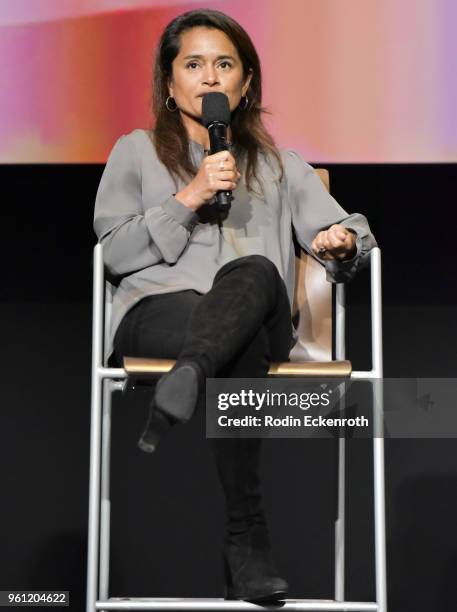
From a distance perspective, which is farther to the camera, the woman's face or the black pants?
the woman's face

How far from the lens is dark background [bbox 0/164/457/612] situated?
208 cm

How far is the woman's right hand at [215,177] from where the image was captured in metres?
1.51

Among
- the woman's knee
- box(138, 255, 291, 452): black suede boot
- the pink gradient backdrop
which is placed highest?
the pink gradient backdrop

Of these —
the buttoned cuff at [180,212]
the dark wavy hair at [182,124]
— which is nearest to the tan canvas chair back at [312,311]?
the dark wavy hair at [182,124]

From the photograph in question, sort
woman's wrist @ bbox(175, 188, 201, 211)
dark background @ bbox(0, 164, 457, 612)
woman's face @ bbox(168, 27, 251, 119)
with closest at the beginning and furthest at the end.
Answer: woman's wrist @ bbox(175, 188, 201, 211) → woman's face @ bbox(168, 27, 251, 119) → dark background @ bbox(0, 164, 457, 612)

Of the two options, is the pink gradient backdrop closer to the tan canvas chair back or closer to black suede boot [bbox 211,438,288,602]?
the tan canvas chair back

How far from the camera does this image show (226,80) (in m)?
1.74

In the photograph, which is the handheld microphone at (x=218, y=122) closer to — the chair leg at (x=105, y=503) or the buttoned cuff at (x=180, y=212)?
the buttoned cuff at (x=180, y=212)

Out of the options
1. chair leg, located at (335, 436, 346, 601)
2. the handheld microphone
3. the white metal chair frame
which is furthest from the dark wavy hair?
chair leg, located at (335, 436, 346, 601)

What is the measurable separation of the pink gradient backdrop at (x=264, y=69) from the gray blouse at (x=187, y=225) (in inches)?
13.3

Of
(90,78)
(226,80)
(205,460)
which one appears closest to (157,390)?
(226,80)

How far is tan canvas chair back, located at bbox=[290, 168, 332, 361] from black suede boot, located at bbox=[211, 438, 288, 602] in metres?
0.33

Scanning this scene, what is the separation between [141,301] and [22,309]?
2.08 feet

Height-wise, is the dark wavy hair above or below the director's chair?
above
